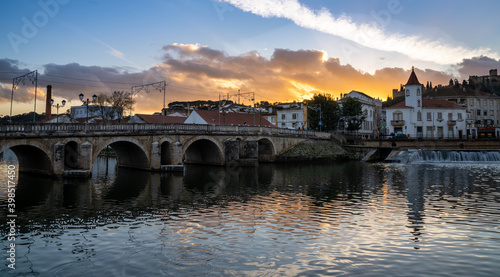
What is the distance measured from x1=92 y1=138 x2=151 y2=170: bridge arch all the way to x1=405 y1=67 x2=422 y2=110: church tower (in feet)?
227

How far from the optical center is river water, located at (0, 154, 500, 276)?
1384 centimetres

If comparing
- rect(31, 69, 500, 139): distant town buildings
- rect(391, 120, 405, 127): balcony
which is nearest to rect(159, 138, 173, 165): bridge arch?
rect(31, 69, 500, 139): distant town buildings

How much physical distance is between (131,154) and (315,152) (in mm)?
35594

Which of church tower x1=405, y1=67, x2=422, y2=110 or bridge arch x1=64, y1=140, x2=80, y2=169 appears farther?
church tower x1=405, y1=67, x2=422, y2=110

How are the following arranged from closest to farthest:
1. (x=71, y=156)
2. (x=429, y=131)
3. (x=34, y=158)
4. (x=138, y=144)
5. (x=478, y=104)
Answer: (x=71, y=156) → (x=34, y=158) → (x=138, y=144) → (x=429, y=131) → (x=478, y=104)

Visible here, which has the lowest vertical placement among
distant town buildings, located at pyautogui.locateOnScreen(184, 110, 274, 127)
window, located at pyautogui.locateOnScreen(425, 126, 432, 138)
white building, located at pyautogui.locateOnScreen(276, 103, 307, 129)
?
window, located at pyautogui.locateOnScreen(425, 126, 432, 138)

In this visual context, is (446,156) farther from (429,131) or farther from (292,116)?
(292,116)

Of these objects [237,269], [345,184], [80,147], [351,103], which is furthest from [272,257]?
[351,103]

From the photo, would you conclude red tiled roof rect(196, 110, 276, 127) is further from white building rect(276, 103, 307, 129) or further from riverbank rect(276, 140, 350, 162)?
white building rect(276, 103, 307, 129)

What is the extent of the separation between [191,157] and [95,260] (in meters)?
51.9

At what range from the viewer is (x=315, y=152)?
237 feet

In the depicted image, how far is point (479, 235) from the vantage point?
57.9ft

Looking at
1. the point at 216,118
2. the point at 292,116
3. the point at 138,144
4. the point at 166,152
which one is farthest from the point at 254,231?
the point at 292,116

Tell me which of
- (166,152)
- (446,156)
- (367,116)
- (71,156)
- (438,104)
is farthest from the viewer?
(367,116)
